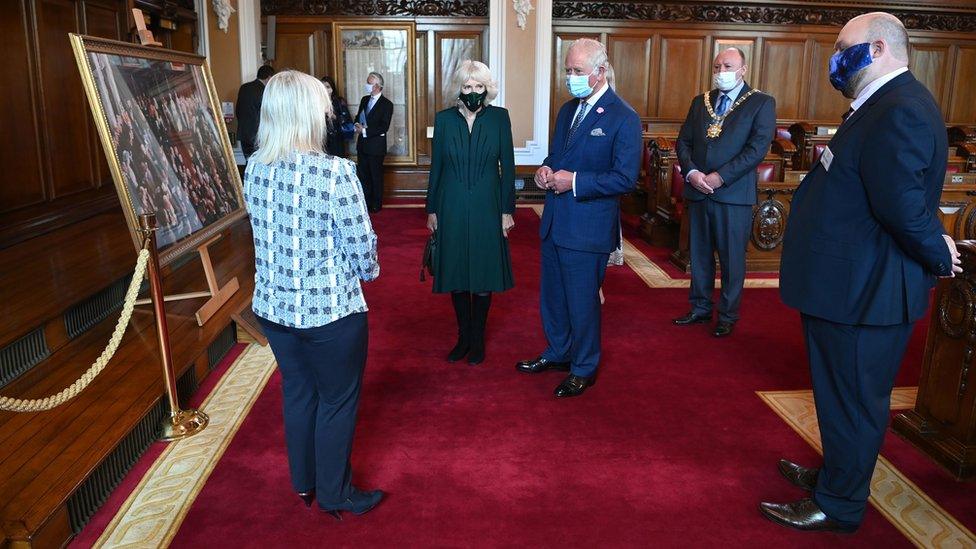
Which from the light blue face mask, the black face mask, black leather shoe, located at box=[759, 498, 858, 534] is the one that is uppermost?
the light blue face mask

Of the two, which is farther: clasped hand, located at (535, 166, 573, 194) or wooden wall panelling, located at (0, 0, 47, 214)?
wooden wall panelling, located at (0, 0, 47, 214)

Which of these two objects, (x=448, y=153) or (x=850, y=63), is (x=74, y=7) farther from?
(x=850, y=63)

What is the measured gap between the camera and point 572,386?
3746 millimetres

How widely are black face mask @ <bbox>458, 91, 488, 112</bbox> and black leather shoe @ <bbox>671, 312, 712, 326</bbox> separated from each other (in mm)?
2067

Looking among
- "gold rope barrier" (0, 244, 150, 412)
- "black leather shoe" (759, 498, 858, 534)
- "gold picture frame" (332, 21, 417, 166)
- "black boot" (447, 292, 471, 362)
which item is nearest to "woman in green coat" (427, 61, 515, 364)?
"black boot" (447, 292, 471, 362)

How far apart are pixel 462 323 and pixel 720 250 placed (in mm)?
1668

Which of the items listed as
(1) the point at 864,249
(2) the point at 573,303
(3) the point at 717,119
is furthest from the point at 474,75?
(1) the point at 864,249

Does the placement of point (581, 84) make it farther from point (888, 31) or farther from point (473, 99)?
point (888, 31)

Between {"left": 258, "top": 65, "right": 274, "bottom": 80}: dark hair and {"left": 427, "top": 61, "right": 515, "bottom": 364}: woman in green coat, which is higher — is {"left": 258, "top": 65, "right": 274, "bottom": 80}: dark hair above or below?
above

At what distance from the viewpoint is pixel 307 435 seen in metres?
2.60

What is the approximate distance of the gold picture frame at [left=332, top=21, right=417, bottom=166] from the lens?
996 cm

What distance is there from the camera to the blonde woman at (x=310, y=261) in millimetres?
2244

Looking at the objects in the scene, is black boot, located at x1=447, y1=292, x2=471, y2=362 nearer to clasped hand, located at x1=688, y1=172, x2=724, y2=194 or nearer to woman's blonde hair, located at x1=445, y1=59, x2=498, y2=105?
woman's blonde hair, located at x1=445, y1=59, x2=498, y2=105

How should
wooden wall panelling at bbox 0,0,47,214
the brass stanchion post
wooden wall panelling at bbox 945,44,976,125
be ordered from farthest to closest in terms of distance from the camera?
wooden wall panelling at bbox 945,44,976,125 → wooden wall panelling at bbox 0,0,47,214 → the brass stanchion post
